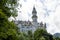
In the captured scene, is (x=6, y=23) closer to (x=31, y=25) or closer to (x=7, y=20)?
(x=7, y=20)

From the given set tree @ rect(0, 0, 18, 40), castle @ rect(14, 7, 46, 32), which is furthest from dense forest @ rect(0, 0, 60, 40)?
castle @ rect(14, 7, 46, 32)

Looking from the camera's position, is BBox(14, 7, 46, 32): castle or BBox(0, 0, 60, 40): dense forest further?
BBox(14, 7, 46, 32): castle

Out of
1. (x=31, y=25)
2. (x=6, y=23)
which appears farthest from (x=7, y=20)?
(x=31, y=25)

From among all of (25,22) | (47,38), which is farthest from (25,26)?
(47,38)

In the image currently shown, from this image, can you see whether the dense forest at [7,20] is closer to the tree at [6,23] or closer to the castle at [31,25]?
the tree at [6,23]

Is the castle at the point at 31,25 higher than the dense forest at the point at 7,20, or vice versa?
the dense forest at the point at 7,20

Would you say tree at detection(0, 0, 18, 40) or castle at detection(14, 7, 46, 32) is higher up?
tree at detection(0, 0, 18, 40)

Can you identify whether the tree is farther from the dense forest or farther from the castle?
the castle

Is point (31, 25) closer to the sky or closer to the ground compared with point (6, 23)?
closer to the ground

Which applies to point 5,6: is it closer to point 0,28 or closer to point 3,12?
point 3,12

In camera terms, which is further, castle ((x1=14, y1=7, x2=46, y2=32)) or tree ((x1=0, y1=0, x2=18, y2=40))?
castle ((x1=14, y1=7, x2=46, y2=32))

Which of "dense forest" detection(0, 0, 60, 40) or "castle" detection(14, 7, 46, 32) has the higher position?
"dense forest" detection(0, 0, 60, 40)

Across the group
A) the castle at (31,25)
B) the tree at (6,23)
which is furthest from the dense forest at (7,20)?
the castle at (31,25)

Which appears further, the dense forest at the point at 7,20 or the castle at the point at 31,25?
the castle at the point at 31,25
